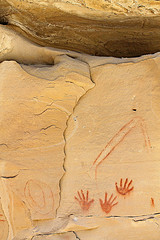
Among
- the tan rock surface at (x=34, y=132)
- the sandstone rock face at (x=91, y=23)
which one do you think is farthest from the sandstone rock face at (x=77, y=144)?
the sandstone rock face at (x=91, y=23)

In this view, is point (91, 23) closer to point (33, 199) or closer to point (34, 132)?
point (34, 132)

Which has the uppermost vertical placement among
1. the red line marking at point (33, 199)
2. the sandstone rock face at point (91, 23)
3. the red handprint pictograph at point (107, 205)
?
the sandstone rock face at point (91, 23)

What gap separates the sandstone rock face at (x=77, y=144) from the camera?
2260 mm

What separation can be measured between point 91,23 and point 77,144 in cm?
88

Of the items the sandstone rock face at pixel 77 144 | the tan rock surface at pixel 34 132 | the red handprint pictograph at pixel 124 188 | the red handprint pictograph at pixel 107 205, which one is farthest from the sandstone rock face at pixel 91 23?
the red handprint pictograph at pixel 107 205

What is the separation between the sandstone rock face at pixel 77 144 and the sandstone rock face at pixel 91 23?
0.56ft

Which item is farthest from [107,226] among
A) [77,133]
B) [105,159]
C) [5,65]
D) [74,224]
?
[5,65]

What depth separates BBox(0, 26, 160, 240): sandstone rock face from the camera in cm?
226

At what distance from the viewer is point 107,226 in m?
2.39

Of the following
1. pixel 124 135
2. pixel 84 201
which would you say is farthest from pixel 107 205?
pixel 124 135

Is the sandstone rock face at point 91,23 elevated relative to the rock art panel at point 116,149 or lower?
elevated

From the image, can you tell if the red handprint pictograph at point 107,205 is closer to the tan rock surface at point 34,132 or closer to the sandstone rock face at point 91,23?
the tan rock surface at point 34,132

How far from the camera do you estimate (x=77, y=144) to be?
7.87ft

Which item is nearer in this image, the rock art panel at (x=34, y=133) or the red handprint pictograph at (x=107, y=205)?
the rock art panel at (x=34, y=133)
